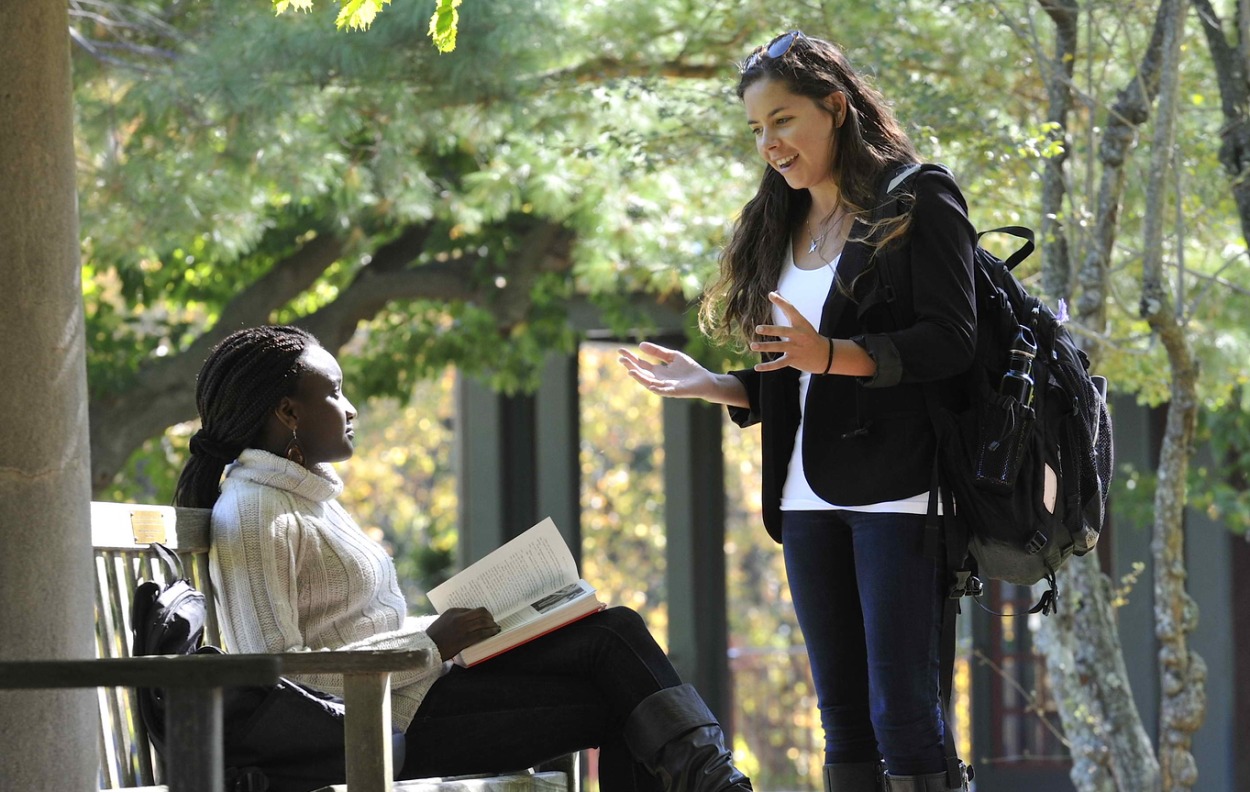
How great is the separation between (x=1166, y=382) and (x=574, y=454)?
4.43 meters

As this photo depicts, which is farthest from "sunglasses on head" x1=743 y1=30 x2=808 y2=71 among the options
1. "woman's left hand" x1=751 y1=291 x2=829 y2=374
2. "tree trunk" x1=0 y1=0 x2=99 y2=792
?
"tree trunk" x1=0 y1=0 x2=99 y2=792

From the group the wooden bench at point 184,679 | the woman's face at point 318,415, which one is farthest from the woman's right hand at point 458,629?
the woman's face at point 318,415

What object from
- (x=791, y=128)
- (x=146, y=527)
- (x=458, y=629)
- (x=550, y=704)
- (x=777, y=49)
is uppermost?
(x=777, y=49)

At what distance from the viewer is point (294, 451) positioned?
107 inches

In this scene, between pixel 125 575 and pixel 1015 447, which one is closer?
pixel 1015 447

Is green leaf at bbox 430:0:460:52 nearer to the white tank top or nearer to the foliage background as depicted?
the white tank top

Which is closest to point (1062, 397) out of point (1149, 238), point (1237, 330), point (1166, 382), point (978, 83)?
point (1149, 238)

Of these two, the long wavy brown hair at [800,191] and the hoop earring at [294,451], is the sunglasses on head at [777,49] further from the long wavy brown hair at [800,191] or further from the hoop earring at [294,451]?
the hoop earring at [294,451]

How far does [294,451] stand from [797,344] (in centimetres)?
97

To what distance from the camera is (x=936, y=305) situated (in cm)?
234

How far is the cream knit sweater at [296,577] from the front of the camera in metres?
2.56

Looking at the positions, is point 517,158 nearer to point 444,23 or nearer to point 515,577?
point 515,577

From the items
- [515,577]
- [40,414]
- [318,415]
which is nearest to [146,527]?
[318,415]

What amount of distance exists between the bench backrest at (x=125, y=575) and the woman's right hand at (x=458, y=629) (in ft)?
1.51
